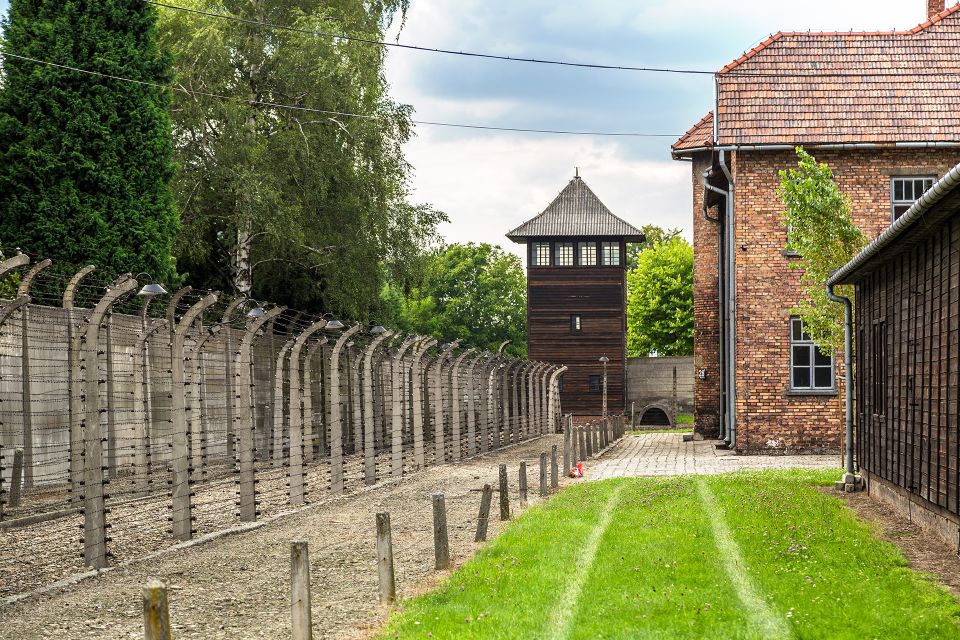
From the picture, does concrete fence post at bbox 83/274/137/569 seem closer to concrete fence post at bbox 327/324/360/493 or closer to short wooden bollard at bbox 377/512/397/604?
short wooden bollard at bbox 377/512/397/604

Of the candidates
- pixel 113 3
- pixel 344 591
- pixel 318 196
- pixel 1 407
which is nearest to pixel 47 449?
pixel 1 407

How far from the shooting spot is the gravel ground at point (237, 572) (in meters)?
8.44

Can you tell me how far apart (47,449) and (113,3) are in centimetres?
1111

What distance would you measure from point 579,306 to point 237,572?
4602cm

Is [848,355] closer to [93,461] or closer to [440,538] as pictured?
[440,538]

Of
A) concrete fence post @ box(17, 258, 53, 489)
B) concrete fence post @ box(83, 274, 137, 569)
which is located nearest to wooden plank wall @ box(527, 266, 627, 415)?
concrete fence post @ box(17, 258, 53, 489)

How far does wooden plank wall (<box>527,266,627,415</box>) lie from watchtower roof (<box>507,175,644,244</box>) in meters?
2.12

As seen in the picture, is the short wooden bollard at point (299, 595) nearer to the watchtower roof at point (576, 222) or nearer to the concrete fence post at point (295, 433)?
the concrete fence post at point (295, 433)

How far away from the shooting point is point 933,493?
12.4 meters

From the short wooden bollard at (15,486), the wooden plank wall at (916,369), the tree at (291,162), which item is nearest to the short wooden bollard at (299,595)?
the wooden plank wall at (916,369)

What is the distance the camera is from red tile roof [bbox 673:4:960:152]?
86.8 ft

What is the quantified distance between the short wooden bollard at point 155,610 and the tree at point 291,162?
24.7 metres

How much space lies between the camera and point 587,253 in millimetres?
57344

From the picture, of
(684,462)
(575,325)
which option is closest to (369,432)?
(684,462)
